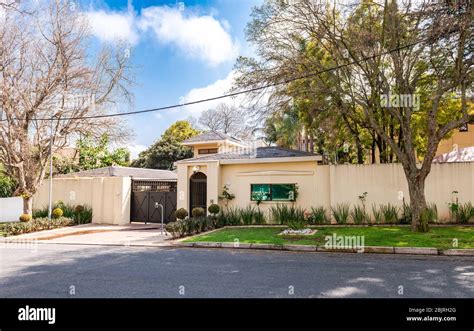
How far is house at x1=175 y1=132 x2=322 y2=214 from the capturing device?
16281mm

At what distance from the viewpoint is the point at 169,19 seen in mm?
12969

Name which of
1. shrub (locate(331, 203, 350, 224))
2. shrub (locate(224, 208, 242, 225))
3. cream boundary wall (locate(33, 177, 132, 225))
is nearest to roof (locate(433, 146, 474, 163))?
shrub (locate(331, 203, 350, 224))

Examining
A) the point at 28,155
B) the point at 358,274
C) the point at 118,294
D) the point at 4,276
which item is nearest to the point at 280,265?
the point at 358,274

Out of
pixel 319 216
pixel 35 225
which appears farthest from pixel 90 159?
pixel 319 216

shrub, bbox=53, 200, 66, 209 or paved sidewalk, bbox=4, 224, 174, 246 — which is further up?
shrub, bbox=53, 200, 66, 209

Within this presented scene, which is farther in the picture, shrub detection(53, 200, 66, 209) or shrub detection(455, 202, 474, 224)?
shrub detection(53, 200, 66, 209)

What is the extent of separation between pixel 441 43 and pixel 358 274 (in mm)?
8870

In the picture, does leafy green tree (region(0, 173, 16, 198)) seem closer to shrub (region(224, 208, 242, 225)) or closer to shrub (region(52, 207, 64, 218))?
shrub (region(52, 207, 64, 218))

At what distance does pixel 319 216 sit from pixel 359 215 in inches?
67.3

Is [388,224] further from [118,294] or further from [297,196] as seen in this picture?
[118,294]

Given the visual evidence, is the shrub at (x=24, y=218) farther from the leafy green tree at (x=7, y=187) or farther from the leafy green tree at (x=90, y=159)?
the leafy green tree at (x=90, y=159)

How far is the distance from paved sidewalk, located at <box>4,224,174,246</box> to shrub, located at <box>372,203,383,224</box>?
8.91 metres

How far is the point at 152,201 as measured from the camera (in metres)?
19.9

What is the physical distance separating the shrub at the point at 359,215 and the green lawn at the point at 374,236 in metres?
1.43
